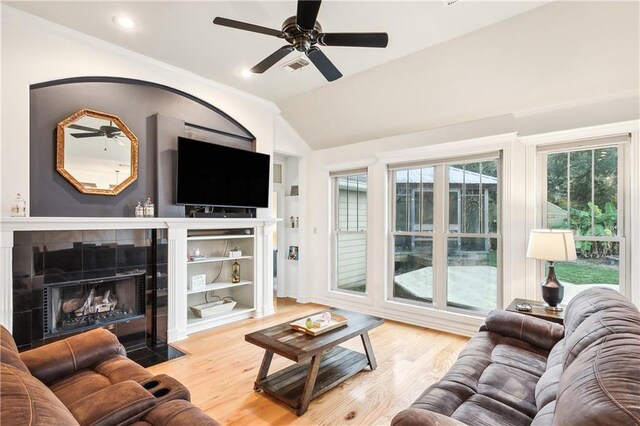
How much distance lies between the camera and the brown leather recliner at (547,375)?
102 cm

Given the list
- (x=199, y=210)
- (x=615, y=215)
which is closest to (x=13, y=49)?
(x=199, y=210)

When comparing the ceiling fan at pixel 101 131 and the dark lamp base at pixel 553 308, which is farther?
the ceiling fan at pixel 101 131

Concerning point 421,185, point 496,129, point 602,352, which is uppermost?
point 496,129

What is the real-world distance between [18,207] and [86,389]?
1.95m

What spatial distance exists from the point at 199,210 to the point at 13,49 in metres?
2.19

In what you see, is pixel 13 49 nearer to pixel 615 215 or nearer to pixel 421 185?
pixel 421 185

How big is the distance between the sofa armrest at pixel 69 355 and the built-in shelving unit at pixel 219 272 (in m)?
1.76

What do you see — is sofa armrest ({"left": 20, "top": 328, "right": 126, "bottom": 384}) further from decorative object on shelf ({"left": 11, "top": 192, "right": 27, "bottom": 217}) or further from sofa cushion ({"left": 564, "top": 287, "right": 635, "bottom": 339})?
sofa cushion ({"left": 564, "top": 287, "right": 635, "bottom": 339})

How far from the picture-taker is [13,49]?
9.30 feet

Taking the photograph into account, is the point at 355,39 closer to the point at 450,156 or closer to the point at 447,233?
the point at 450,156

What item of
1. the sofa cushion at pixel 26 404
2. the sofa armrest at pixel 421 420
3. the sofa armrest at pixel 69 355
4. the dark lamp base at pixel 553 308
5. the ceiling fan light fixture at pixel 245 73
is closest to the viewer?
the sofa cushion at pixel 26 404

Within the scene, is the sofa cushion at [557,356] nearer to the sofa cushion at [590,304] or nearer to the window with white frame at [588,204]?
the sofa cushion at [590,304]

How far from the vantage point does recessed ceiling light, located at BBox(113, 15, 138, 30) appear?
2.91 meters

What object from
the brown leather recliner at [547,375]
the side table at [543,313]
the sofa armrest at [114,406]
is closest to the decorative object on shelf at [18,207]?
the sofa armrest at [114,406]
